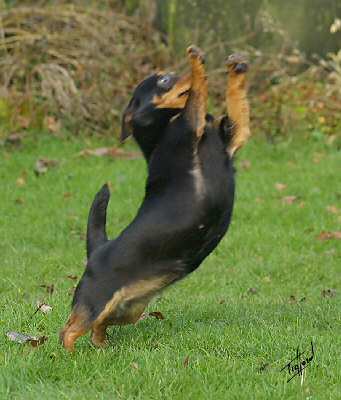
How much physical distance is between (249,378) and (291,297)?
87.9 inches

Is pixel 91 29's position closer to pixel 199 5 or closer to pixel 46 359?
pixel 199 5

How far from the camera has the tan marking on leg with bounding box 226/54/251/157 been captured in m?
4.63

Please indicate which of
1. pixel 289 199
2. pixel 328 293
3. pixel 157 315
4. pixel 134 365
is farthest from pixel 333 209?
pixel 134 365

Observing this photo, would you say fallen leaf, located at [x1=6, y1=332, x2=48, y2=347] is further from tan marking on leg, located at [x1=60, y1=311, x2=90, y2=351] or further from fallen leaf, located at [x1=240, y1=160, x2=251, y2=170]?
fallen leaf, located at [x1=240, y1=160, x2=251, y2=170]

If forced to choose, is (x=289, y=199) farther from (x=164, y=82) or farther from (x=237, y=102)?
(x=164, y=82)

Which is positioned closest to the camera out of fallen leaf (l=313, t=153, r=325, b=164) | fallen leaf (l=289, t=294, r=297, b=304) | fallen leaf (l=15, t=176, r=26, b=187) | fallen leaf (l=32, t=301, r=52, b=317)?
fallen leaf (l=32, t=301, r=52, b=317)

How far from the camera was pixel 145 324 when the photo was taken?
5145 millimetres

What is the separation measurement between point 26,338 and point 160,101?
1.41 metres

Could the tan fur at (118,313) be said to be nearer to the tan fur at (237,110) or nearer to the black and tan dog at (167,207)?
the black and tan dog at (167,207)

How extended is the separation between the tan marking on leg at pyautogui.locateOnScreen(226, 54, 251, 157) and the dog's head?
28cm

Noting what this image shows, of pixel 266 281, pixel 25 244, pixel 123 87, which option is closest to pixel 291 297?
pixel 266 281

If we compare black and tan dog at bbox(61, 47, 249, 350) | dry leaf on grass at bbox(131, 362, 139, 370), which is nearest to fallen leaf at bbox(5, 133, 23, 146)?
black and tan dog at bbox(61, 47, 249, 350)

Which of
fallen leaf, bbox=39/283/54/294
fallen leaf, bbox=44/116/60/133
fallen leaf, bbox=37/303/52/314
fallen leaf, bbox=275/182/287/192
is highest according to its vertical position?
fallen leaf, bbox=37/303/52/314

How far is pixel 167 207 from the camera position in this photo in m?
4.59
